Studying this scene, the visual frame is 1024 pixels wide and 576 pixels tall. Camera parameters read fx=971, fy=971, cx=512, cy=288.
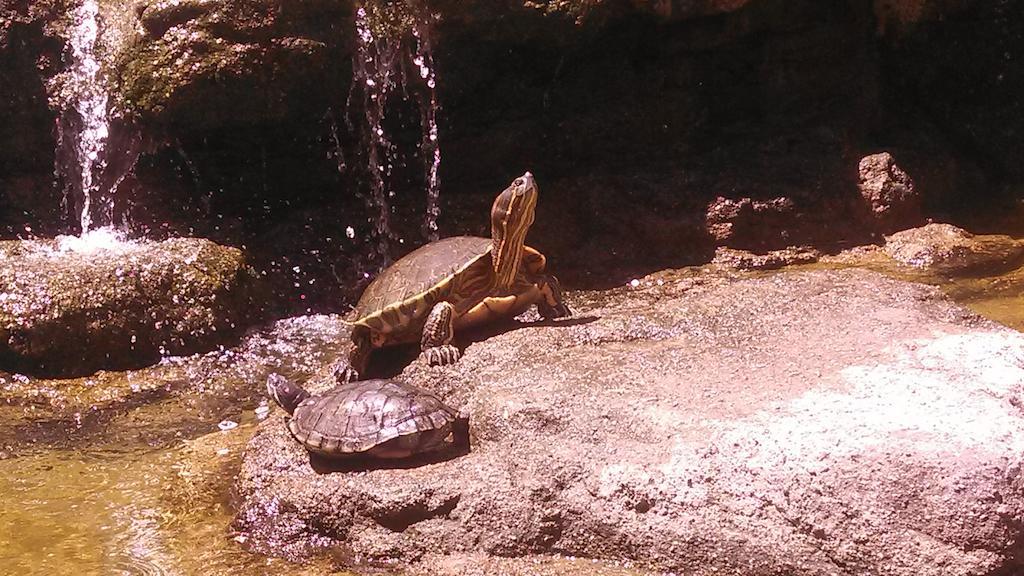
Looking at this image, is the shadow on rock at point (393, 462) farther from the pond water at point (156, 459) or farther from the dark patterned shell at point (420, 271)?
the dark patterned shell at point (420, 271)

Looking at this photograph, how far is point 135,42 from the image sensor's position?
671cm

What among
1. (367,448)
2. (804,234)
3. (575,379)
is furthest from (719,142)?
(367,448)

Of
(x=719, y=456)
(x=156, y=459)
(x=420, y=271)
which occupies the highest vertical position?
(x=420, y=271)

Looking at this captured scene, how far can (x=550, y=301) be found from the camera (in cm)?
535

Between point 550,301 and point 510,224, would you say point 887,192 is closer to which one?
point 550,301

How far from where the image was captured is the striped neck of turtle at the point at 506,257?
499 centimetres

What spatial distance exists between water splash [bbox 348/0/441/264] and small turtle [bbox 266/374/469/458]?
3.27 m

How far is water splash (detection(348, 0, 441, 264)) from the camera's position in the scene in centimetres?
681

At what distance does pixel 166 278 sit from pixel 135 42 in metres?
1.73

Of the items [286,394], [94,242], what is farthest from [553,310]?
[94,242]

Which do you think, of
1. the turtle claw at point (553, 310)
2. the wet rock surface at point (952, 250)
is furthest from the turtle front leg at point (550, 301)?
the wet rock surface at point (952, 250)

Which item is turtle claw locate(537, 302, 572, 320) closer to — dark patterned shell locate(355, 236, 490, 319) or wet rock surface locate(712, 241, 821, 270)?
dark patterned shell locate(355, 236, 490, 319)

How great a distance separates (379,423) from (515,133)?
4.02 m

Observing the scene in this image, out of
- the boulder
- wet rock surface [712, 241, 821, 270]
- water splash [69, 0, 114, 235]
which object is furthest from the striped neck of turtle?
water splash [69, 0, 114, 235]
